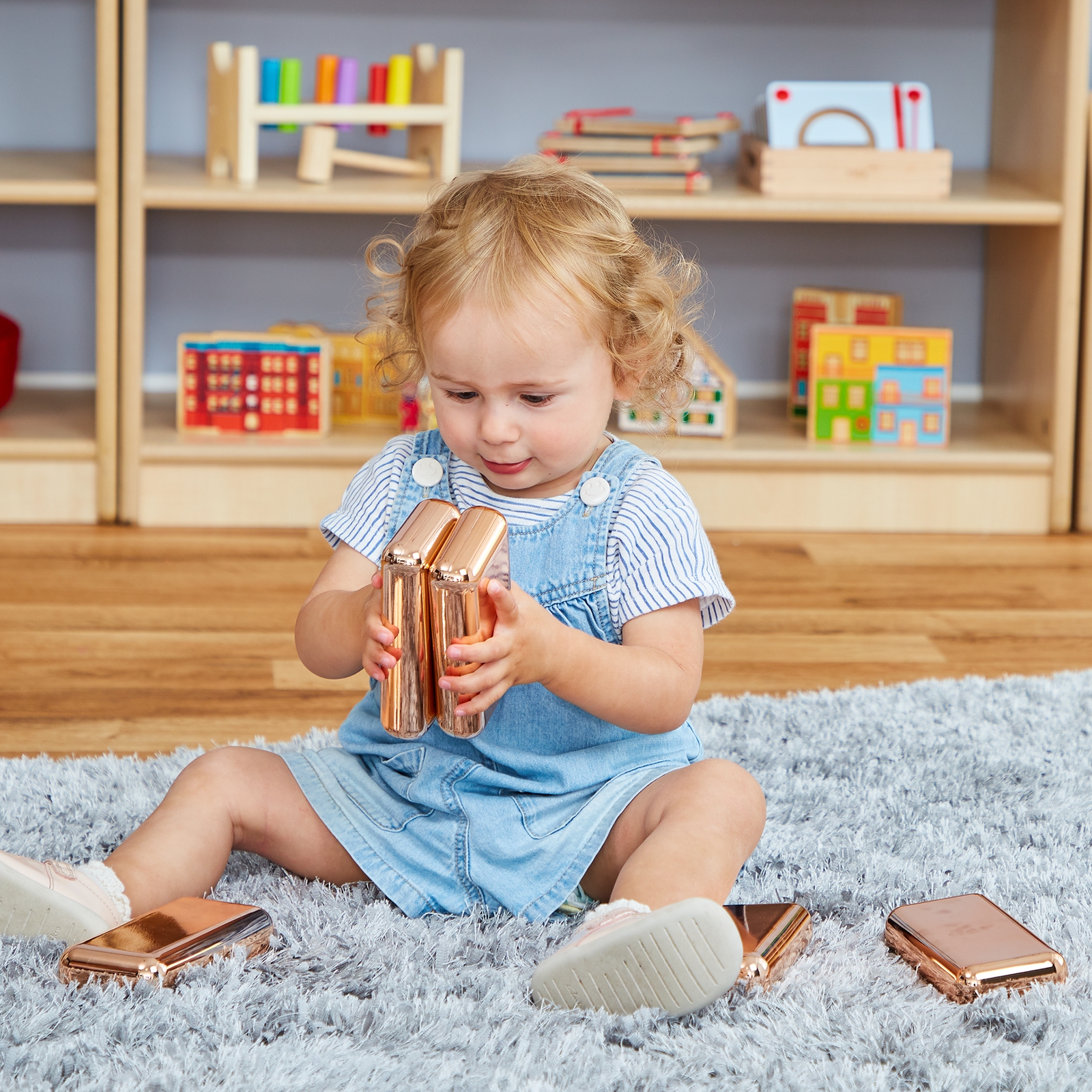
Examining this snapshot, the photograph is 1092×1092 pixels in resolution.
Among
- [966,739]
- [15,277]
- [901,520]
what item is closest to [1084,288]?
Result: [901,520]

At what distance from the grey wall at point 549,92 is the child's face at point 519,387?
4.24 ft

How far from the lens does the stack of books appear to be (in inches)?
70.0

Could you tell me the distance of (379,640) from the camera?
0.74 meters

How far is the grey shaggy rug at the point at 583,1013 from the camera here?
2.17ft

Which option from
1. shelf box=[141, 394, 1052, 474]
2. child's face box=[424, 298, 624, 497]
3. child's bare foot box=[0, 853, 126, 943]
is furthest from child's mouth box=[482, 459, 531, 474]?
shelf box=[141, 394, 1052, 474]

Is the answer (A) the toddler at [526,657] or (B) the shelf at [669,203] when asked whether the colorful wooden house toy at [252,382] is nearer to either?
(B) the shelf at [669,203]

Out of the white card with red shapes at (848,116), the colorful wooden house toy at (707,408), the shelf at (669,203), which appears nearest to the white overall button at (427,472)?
the shelf at (669,203)

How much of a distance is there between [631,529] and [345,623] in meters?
0.19

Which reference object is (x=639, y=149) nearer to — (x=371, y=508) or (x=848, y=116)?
(x=848, y=116)

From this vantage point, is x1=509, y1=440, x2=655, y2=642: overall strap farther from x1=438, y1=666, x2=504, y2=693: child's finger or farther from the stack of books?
the stack of books

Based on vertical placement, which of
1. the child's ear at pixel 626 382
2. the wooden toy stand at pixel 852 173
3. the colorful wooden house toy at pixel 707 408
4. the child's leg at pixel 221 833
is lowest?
the child's leg at pixel 221 833

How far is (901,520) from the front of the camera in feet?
6.06

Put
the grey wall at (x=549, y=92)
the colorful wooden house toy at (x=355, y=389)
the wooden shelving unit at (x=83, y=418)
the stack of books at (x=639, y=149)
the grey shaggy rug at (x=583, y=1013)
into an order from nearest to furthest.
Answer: the grey shaggy rug at (x=583, y=1013), the wooden shelving unit at (x=83, y=418), the stack of books at (x=639, y=149), the colorful wooden house toy at (x=355, y=389), the grey wall at (x=549, y=92)

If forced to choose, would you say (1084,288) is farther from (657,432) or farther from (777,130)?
(657,432)
